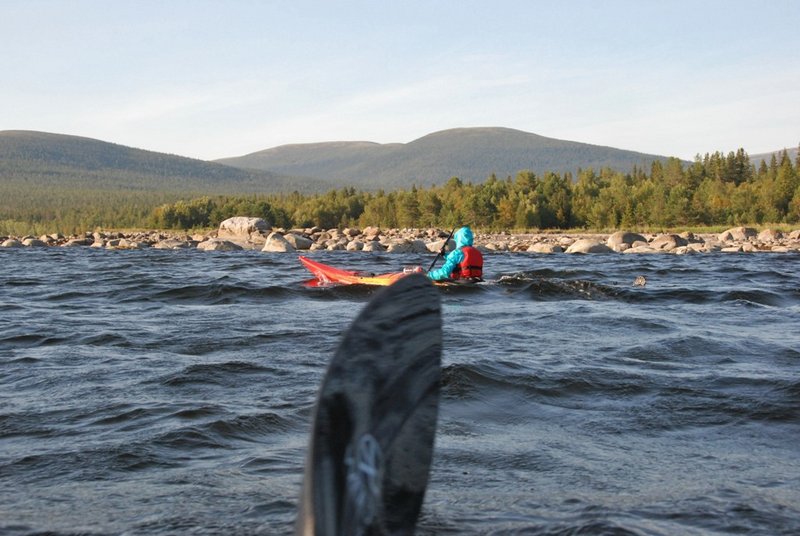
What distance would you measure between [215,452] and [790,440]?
4240 mm

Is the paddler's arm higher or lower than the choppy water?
higher

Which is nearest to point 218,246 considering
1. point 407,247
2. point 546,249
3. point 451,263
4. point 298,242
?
point 298,242

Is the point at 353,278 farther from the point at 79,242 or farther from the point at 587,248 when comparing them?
the point at 79,242

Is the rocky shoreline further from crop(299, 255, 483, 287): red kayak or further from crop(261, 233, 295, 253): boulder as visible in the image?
crop(299, 255, 483, 287): red kayak

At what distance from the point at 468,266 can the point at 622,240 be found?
86.4ft

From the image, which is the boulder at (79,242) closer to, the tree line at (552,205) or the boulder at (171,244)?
the boulder at (171,244)

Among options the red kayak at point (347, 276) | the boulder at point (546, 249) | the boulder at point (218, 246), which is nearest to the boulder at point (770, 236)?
the boulder at point (546, 249)

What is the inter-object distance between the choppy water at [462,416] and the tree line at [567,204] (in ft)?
154

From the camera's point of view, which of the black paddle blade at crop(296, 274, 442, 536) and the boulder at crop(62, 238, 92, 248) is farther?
the boulder at crop(62, 238, 92, 248)

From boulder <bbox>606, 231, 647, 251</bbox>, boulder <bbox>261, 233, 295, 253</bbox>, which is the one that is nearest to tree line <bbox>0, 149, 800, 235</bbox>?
boulder <bbox>606, 231, 647, 251</bbox>

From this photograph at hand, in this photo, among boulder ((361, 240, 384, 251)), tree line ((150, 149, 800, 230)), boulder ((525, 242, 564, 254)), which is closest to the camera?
boulder ((525, 242, 564, 254))

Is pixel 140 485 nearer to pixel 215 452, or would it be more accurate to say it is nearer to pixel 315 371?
pixel 215 452

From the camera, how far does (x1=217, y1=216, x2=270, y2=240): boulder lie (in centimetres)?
6059

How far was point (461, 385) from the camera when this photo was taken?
8.47 metres
